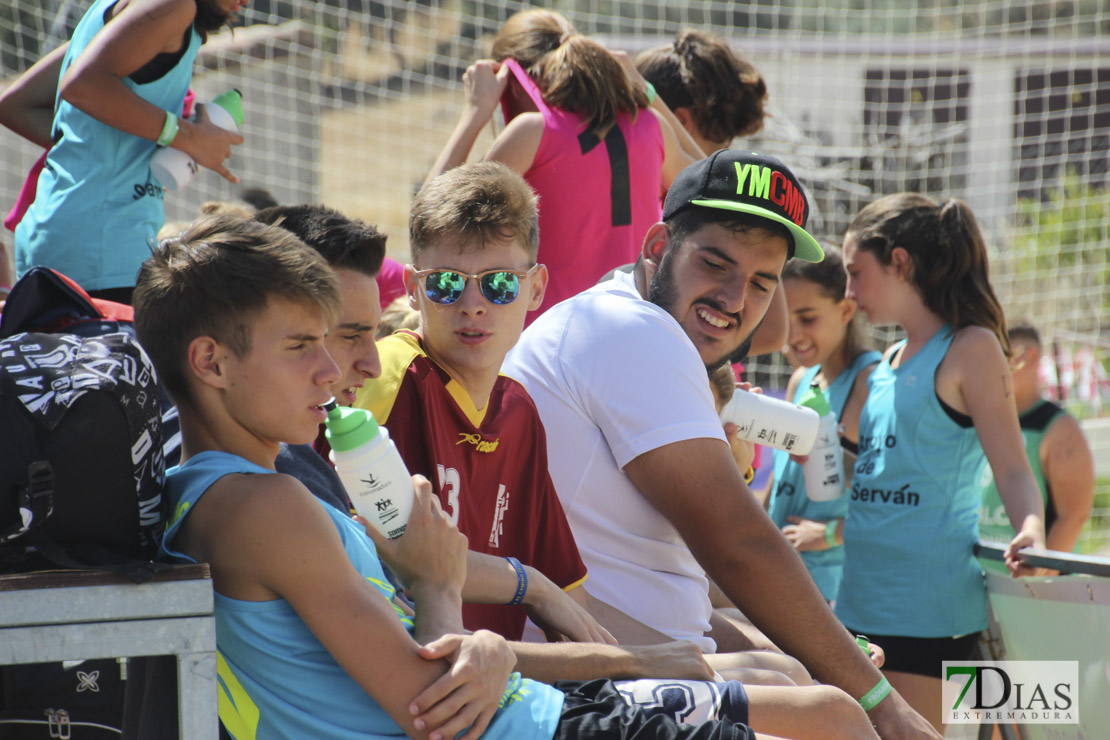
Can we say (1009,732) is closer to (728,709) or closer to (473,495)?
(728,709)

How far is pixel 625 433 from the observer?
7.25ft

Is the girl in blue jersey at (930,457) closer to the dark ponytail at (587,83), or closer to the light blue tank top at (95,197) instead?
the dark ponytail at (587,83)

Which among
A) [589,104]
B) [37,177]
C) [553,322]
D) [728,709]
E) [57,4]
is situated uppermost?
[57,4]

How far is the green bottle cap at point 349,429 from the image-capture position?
156 cm

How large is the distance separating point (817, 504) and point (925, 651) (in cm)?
66

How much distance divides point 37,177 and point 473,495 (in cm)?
182

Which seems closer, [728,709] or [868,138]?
[728,709]

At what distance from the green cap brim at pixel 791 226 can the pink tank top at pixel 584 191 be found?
91cm

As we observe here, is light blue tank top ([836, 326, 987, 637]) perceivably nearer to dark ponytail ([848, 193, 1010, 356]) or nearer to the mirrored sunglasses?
dark ponytail ([848, 193, 1010, 356])

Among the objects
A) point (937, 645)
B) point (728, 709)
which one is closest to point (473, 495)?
point (728, 709)

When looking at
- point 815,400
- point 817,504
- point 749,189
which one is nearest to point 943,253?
point 815,400

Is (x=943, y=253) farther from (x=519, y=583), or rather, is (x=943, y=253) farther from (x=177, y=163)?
(x=177, y=163)

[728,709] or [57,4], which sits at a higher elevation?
[57,4]

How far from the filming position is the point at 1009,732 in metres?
3.23
